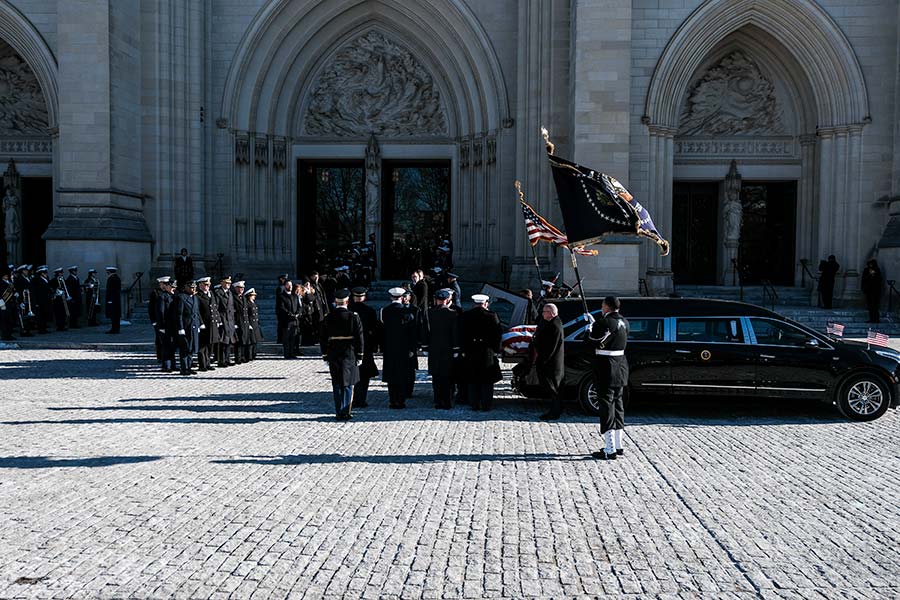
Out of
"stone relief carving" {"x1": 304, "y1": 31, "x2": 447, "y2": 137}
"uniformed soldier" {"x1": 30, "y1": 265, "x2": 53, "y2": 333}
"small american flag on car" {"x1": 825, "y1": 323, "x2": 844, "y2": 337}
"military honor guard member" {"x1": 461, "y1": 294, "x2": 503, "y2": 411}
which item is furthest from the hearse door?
"stone relief carving" {"x1": 304, "y1": 31, "x2": 447, "y2": 137}

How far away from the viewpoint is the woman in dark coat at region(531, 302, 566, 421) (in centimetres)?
987

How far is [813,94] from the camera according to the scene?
23.7 meters

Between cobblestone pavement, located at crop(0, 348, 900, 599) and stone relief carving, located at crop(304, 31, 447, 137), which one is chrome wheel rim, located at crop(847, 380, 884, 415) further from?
stone relief carving, located at crop(304, 31, 447, 137)

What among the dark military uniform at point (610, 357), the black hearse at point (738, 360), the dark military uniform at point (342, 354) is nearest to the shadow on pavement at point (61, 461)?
the dark military uniform at point (342, 354)

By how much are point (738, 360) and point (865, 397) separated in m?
1.66

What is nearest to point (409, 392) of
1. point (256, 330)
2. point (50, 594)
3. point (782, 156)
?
point (256, 330)

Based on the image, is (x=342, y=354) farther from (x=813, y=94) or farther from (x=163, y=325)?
(x=813, y=94)

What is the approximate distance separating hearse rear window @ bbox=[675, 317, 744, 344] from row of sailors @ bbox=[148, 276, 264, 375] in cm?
829

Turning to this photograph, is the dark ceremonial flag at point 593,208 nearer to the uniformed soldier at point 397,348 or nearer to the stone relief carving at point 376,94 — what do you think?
the uniformed soldier at point 397,348

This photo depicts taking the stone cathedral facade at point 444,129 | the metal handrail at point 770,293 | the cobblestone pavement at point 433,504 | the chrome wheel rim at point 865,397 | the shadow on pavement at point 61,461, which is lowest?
the cobblestone pavement at point 433,504

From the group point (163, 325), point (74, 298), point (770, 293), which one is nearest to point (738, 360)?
point (163, 325)

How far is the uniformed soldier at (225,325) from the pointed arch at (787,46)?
13.7m

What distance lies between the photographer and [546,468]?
291 inches

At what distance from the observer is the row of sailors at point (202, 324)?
1363 centimetres
